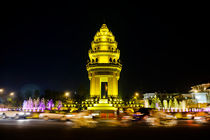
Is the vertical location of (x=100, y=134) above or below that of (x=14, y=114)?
above

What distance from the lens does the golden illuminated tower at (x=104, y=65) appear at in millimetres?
48469

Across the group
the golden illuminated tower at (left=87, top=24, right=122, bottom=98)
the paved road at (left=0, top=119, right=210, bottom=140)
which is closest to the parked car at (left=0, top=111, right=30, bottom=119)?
the paved road at (left=0, top=119, right=210, bottom=140)

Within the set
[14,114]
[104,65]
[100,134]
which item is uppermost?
[104,65]

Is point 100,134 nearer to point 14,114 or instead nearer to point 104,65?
point 14,114

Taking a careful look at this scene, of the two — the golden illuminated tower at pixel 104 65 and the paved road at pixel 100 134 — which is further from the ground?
the golden illuminated tower at pixel 104 65

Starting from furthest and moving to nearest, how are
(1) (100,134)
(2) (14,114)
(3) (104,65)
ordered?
(3) (104,65) → (2) (14,114) → (1) (100,134)

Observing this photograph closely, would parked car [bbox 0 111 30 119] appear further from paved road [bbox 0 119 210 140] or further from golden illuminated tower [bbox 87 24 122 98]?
golden illuminated tower [bbox 87 24 122 98]

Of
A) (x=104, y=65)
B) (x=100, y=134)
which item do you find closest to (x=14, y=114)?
(x=100, y=134)

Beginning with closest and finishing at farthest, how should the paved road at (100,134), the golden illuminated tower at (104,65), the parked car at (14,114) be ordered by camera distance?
the paved road at (100,134), the parked car at (14,114), the golden illuminated tower at (104,65)

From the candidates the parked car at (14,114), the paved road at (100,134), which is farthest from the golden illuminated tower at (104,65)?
the paved road at (100,134)

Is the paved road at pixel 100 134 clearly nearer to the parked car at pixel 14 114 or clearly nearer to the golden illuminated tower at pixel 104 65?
the parked car at pixel 14 114

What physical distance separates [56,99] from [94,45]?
62.8ft

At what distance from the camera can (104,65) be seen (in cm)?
4831

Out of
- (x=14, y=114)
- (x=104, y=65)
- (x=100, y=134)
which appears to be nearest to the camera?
(x=100, y=134)
